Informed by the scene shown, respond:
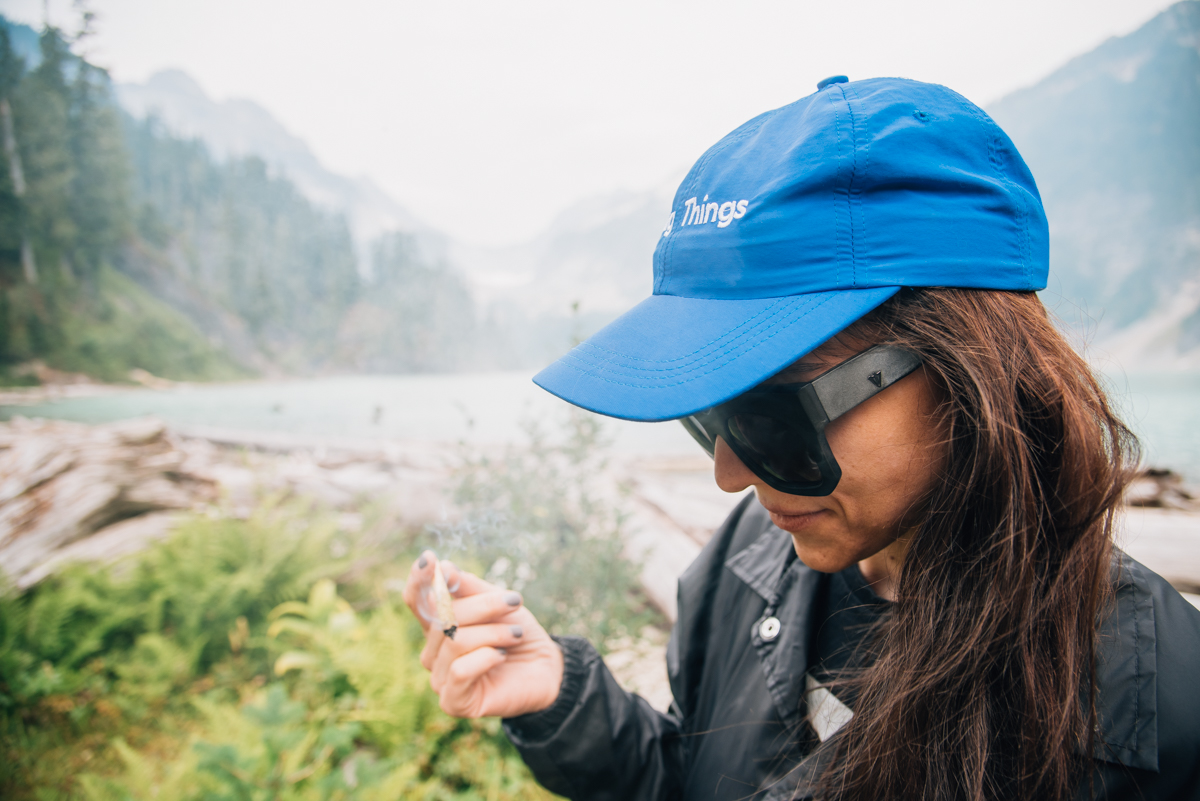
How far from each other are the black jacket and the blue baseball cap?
23.5 inches

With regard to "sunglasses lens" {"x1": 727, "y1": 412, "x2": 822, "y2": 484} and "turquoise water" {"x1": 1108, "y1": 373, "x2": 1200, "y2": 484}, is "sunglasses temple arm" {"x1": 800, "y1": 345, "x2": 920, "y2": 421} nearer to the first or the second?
"sunglasses lens" {"x1": 727, "y1": 412, "x2": 822, "y2": 484}

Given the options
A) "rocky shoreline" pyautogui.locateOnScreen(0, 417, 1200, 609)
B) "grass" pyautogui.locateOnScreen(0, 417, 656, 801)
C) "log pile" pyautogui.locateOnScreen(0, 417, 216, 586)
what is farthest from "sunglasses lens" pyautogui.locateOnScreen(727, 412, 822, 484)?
"log pile" pyautogui.locateOnScreen(0, 417, 216, 586)

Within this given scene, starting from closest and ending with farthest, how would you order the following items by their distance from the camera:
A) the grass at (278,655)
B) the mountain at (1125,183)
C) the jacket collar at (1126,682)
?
1. the jacket collar at (1126,682)
2. the grass at (278,655)
3. the mountain at (1125,183)

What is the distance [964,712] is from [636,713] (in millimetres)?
836

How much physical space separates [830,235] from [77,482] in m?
7.33

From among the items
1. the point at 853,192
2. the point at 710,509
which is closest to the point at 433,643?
the point at 853,192

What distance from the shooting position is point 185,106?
8.90m

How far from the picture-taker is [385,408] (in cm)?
734

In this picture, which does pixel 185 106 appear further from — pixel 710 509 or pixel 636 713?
pixel 636 713

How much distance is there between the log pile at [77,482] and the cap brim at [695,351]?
20.3 ft

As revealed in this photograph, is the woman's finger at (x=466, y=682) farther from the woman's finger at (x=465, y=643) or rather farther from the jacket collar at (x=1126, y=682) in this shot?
the jacket collar at (x=1126, y=682)

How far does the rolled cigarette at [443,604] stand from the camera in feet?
3.80

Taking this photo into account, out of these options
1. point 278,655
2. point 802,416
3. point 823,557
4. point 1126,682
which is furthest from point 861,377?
point 278,655

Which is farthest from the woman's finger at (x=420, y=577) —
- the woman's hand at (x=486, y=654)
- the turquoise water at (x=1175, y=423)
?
the turquoise water at (x=1175, y=423)
